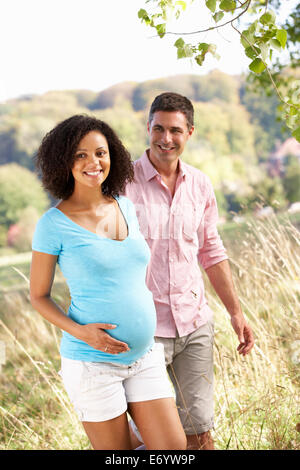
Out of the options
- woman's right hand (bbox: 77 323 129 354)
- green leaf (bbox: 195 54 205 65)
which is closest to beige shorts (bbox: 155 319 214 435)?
woman's right hand (bbox: 77 323 129 354)

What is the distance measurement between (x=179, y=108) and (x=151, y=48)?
102ft

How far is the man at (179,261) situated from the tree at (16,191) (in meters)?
28.9

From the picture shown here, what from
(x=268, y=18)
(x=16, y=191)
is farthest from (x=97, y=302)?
(x=16, y=191)

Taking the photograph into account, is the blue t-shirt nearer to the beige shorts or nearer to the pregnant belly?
the pregnant belly

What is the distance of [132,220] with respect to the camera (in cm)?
206

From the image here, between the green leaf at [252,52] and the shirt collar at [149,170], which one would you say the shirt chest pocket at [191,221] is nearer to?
the shirt collar at [149,170]

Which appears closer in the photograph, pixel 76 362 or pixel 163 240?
pixel 76 362

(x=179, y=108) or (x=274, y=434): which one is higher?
(x=179, y=108)

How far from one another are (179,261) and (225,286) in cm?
33

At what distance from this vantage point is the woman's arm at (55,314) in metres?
1.77

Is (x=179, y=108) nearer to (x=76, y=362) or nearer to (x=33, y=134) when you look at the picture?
(x=76, y=362)

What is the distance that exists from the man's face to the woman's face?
0.49 meters

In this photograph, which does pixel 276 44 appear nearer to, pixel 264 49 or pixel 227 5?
pixel 264 49

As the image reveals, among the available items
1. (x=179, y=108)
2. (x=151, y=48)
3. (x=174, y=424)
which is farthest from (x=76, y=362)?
(x=151, y=48)
